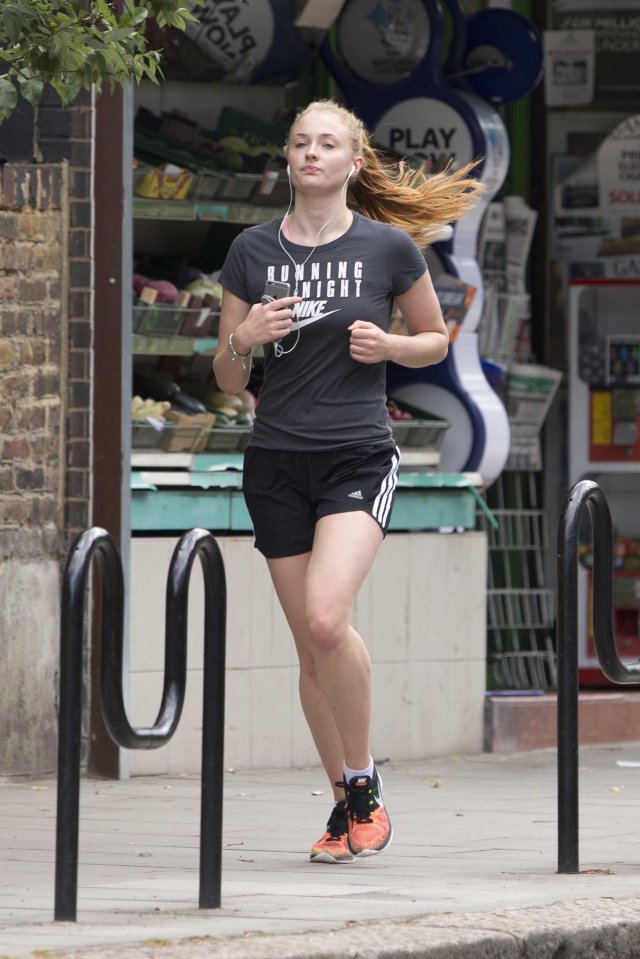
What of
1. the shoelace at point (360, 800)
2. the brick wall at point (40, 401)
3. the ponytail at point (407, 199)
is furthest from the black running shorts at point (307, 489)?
the brick wall at point (40, 401)

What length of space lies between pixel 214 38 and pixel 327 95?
823mm

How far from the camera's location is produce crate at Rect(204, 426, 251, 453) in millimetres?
8359

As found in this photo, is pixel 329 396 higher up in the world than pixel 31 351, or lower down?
lower down

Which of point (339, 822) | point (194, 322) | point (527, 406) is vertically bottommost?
point (339, 822)

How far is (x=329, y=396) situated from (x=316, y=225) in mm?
478

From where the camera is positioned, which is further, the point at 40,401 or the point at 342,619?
the point at 40,401

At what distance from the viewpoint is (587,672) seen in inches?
400

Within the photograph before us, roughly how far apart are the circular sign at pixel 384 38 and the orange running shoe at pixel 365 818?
15.3 ft

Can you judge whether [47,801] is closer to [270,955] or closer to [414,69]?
[270,955]

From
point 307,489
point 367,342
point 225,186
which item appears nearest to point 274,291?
point 367,342

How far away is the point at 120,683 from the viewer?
15.2 feet

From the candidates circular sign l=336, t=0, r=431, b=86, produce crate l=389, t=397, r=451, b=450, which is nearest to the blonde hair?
produce crate l=389, t=397, r=451, b=450

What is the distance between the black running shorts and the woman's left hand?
0.26m

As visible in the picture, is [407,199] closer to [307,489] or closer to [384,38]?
[307,489]
